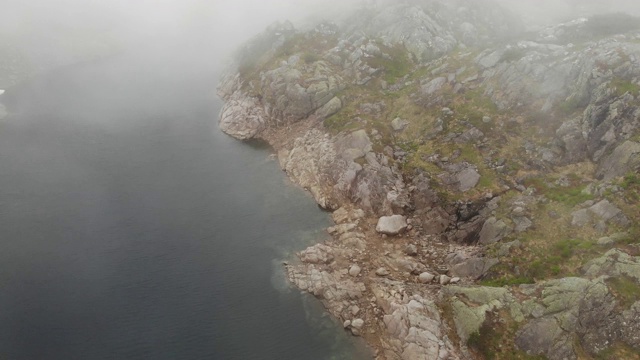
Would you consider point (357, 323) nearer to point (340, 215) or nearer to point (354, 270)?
point (354, 270)

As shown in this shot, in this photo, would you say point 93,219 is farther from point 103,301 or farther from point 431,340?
point 431,340

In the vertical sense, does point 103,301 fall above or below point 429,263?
above

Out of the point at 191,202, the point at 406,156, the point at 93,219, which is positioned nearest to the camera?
the point at 93,219

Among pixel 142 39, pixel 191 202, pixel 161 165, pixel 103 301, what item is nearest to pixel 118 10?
pixel 142 39

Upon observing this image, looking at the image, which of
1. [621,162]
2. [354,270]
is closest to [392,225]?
[354,270]

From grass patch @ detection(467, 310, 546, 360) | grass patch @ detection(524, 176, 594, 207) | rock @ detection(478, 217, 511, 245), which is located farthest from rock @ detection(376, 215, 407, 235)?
grass patch @ detection(467, 310, 546, 360)

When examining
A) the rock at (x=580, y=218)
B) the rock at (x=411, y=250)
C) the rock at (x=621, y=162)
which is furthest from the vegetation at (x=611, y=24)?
the rock at (x=411, y=250)

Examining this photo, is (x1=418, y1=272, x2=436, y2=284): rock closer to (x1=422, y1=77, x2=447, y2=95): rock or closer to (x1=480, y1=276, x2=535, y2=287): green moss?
(x1=480, y1=276, x2=535, y2=287): green moss
